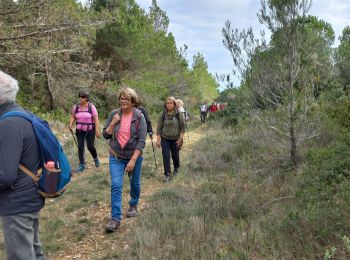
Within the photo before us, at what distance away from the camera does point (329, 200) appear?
4.33 m

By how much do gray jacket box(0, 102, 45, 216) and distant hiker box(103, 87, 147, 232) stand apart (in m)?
2.15

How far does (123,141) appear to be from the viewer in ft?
17.6

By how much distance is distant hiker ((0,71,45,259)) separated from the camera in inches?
113

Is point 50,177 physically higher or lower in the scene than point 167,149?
higher

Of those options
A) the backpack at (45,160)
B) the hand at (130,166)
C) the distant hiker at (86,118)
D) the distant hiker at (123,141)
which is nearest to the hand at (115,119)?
the distant hiker at (123,141)

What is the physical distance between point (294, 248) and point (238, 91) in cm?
428

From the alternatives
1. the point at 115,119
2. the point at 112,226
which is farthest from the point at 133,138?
the point at 112,226

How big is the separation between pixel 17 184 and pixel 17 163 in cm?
20

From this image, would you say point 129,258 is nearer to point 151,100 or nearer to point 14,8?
point 14,8

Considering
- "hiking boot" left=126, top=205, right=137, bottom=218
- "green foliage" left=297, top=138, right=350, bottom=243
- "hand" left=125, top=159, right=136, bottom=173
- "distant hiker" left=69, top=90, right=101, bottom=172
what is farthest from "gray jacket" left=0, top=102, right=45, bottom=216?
"distant hiker" left=69, top=90, right=101, bottom=172

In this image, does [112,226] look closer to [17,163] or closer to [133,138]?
[133,138]

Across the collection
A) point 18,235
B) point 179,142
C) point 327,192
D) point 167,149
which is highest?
point 179,142

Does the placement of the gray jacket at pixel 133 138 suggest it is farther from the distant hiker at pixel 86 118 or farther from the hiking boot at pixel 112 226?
the distant hiker at pixel 86 118

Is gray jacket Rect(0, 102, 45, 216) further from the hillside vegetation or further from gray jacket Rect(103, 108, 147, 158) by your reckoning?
gray jacket Rect(103, 108, 147, 158)
